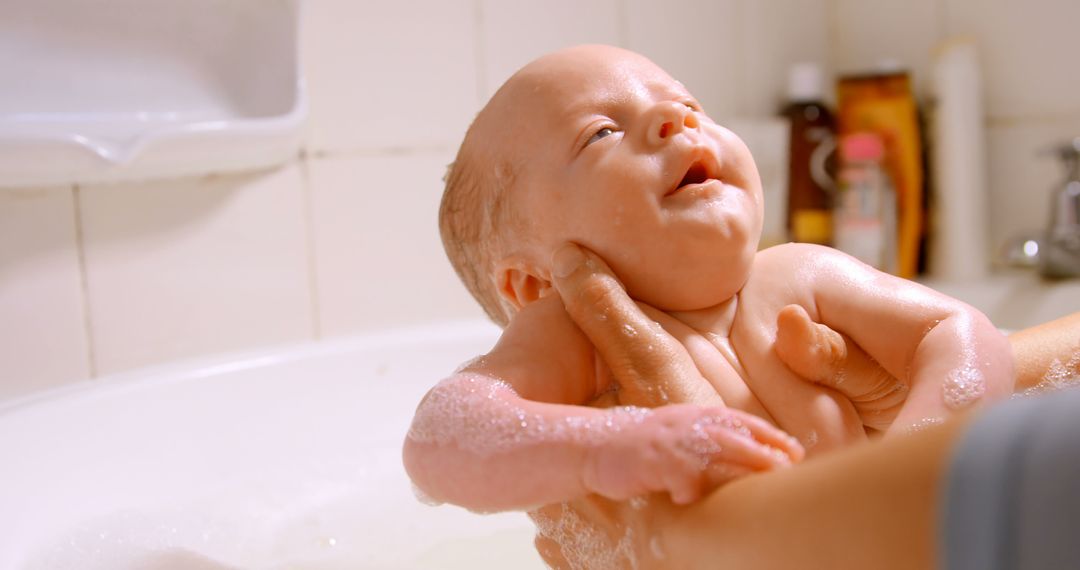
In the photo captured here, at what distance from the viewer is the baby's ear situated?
84cm

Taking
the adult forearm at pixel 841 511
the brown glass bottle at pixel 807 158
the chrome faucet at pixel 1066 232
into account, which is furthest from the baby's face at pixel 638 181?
the brown glass bottle at pixel 807 158

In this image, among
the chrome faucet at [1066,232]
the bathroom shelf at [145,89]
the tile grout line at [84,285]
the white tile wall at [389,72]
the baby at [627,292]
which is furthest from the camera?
the chrome faucet at [1066,232]

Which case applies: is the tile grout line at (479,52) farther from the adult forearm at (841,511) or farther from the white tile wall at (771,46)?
the adult forearm at (841,511)

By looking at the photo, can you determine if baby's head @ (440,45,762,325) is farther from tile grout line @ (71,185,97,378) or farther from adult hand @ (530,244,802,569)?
tile grout line @ (71,185,97,378)

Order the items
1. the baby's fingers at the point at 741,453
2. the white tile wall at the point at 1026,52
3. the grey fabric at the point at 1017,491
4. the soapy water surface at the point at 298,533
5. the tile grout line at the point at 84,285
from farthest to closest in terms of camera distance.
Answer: the white tile wall at the point at 1026,52 → the tile grout line at the point at 84,285 → the soapy water surface at the point at 298,533 → the baby's fingers at the point at 741,453 → the grey fabric at the point at 1017,491

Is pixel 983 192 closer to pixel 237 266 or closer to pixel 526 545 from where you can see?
pixel 526 545

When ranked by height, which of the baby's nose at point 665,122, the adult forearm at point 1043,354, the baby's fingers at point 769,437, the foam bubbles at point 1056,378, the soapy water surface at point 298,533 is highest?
the baby's nose at point 665,122

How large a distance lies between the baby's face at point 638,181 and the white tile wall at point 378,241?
28.6 inches

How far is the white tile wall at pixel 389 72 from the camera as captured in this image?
1471mm

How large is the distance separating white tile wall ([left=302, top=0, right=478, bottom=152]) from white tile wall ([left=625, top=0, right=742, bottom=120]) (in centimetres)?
37

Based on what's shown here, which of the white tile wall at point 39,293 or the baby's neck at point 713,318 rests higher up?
the baby's neck at point 713,318

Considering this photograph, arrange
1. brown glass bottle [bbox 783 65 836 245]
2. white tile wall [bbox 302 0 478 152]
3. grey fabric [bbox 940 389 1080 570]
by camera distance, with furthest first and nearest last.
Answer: brown glass bottle [bbox 783 65 836 245]
white tile wall [bbox 302 0 478 152]
grey fabric [bbox 940 389 1080 570]

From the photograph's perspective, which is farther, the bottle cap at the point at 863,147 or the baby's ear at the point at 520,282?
the bottle cap at the point at 863,147

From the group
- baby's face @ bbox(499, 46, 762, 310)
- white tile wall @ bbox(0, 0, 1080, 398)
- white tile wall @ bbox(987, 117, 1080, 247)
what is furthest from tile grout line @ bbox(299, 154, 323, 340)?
white tile wall @ bbox(987, 117, 1080, 247)
